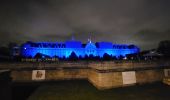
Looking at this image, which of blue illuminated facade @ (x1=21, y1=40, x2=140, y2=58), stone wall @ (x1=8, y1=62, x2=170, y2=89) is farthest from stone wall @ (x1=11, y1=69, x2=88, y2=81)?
blue illuminated facade @ (x1=21, y1=40, x2=140, y2=58)

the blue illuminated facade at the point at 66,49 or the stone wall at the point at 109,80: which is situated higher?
the blue illuminated facade at the point at 66,49

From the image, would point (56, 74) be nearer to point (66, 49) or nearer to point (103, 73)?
point (103, 73)

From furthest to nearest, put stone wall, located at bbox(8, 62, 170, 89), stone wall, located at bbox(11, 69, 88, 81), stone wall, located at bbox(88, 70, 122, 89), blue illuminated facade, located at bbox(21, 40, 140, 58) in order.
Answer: blue illuminated facade, located at bbox(21, 40, 140, 58) < stone wall, located at bbox(11, 69, 88, 81) < stone wall, located at bbox(8, 62, 170, 89) < stone wall, located at bbox(88, 70, 122, 89)

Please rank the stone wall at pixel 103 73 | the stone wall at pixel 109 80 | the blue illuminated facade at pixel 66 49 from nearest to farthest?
1. the stone wall at pixel 109 80
2. the stone wall at pixel 103 73
3. the blue illuminated facade at pixel 66 49

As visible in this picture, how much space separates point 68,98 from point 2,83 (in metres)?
8.31

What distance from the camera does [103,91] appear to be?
19.6 metres

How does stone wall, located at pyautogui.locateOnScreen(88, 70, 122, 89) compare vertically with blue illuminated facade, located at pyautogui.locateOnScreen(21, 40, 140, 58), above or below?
below

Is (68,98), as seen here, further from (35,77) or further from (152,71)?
(152,71)

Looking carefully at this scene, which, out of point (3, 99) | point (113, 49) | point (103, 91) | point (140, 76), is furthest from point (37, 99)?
point (113, 49)

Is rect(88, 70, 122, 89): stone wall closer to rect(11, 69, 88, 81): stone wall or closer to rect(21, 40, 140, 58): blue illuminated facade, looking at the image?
rect(11, 69, 88, 81): stone wall

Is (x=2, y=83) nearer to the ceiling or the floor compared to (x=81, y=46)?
nearer to the floor

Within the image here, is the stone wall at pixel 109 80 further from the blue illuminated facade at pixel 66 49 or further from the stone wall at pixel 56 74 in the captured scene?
the blue illuminated facade at pixel 66 49

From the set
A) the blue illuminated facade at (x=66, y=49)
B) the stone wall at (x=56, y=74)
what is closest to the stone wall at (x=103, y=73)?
the stone wall at (x=56, y=74)

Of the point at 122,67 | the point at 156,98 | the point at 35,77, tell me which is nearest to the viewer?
the point at 156,98
